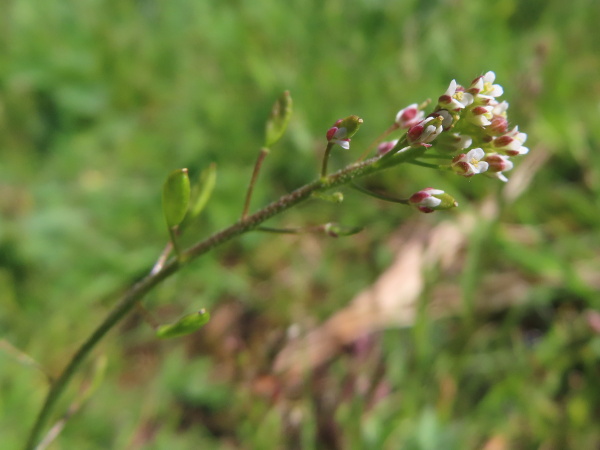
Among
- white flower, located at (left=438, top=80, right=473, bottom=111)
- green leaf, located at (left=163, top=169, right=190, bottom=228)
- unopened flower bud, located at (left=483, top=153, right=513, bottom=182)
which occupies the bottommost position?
unopened flower bud, located at (left=483, top=153, right=513, bottom=182)

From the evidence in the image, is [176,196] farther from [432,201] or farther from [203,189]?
[432,201]

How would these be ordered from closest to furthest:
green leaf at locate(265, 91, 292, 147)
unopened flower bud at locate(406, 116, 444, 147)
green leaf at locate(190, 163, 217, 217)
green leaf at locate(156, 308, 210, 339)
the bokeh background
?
1. unopened flower bud at locate(406, 116, 444, 147)
2. green leaf at locate(156, 308, 210, 339)
3. green leaf at locate(265, 91, 292, 147)
4. green leaf at locate(190, 163, 217, 217)
5. the bokeh background

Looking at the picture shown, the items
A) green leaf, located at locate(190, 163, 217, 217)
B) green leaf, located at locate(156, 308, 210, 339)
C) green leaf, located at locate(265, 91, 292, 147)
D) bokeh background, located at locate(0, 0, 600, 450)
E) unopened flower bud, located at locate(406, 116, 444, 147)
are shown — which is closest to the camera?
unopened flower bud, located at locate(406, 116, 444, 147)

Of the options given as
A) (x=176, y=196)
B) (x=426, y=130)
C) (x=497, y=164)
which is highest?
(x=176, y=196)

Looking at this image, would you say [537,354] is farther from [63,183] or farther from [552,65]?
[63,183]

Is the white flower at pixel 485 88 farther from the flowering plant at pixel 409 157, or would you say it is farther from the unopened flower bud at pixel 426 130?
the unopened flower bud at pixel 426 130

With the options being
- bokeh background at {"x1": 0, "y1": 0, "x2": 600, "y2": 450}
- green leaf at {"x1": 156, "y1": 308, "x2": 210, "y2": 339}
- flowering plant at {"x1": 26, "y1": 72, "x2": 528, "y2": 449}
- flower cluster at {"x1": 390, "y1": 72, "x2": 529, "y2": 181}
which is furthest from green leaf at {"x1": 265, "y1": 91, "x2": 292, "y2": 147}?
bokeh background at {"x1": 0, "y1": 0, "x2": 600, "y2": 450}

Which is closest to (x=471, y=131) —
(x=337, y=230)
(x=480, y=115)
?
(x=480, y=115)

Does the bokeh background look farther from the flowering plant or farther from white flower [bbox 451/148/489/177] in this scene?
white flower [bbox 451/148/489/177]
